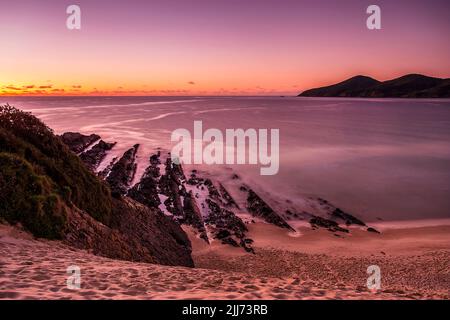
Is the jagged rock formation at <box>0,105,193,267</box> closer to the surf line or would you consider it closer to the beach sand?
the beach sand

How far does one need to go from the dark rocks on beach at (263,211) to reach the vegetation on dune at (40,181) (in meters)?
11.3

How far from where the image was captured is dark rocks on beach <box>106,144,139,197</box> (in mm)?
27422

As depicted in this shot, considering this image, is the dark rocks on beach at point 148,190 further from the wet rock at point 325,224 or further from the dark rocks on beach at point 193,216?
the wet rock at point 325,224

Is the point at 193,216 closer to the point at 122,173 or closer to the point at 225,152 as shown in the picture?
the point at 122,173

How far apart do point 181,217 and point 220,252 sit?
16.2 ft

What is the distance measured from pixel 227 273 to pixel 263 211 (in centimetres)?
1498

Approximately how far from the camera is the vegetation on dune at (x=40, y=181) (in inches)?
393

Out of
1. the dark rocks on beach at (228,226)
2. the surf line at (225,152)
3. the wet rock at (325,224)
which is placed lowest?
the wet rock at (325,224)

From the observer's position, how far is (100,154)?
40781 millimetres

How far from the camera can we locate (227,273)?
29.9 feet

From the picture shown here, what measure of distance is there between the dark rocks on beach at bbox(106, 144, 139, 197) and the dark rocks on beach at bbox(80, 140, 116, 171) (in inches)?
82.9

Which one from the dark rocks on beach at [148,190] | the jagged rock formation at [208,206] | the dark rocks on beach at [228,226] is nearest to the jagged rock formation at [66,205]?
the dark rocks on beach at [228,226]
